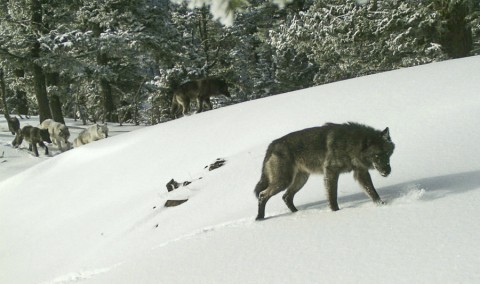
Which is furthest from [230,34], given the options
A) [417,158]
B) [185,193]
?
[417,158]

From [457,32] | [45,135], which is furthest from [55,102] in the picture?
[457,32]

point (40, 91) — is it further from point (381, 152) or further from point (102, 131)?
point (381, 152)

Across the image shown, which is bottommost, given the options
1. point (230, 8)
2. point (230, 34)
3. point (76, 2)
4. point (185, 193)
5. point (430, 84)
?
point (185, 193)

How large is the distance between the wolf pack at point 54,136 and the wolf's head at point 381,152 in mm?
14319

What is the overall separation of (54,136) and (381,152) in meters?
17.1

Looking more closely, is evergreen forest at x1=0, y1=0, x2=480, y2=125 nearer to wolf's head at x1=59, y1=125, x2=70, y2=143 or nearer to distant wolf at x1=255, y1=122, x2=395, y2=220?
wolf's head at x1=59, y1=125, x2=70, y2=143

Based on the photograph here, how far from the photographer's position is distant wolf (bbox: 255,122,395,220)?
4844mm

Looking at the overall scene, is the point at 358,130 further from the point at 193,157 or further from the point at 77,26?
the point at 77,26

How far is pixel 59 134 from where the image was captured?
1872 centimetres

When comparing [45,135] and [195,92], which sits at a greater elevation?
[195,92]

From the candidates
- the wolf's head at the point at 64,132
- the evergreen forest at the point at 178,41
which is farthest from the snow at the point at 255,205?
the evergreen forest at the point at 178,41

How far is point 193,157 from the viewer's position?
10.5 m

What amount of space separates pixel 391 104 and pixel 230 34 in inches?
933

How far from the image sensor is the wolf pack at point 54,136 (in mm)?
17688
